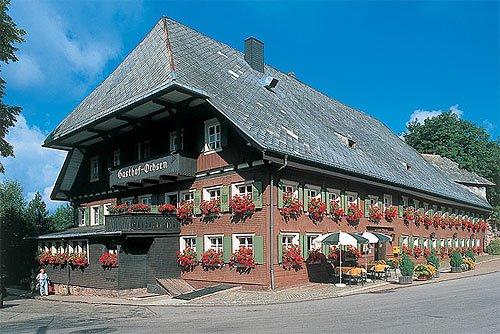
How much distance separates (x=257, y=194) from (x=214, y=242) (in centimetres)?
353

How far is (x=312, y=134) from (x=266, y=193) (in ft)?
17.6

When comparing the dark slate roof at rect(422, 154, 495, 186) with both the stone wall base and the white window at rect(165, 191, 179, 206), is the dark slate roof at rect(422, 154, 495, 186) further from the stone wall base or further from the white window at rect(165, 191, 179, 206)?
the stone wall base

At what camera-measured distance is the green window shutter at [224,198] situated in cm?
2233

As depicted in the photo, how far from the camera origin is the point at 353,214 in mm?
25531

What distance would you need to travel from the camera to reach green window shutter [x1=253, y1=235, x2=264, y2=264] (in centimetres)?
2078

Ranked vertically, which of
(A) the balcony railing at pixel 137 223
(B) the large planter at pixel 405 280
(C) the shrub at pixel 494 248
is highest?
(A) the balcony railing at pixel 137 223

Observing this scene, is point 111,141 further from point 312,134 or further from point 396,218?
point 396,218

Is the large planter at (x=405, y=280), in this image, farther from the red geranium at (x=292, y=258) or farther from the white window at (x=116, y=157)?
the white window at (x=116, y=157)

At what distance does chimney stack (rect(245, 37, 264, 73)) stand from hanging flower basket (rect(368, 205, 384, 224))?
9774 mm

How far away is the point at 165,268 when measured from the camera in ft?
78.5

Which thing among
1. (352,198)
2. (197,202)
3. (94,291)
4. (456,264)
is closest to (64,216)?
(94,291)

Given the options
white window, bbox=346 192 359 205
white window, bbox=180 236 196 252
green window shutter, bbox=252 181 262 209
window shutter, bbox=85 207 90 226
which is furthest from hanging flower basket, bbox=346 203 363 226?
window shutter, bbox=85 207 90 226

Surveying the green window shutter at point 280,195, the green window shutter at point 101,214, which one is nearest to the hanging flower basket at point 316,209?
the green window shutter at point 280,195

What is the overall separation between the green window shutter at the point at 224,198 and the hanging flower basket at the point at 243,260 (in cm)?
190
